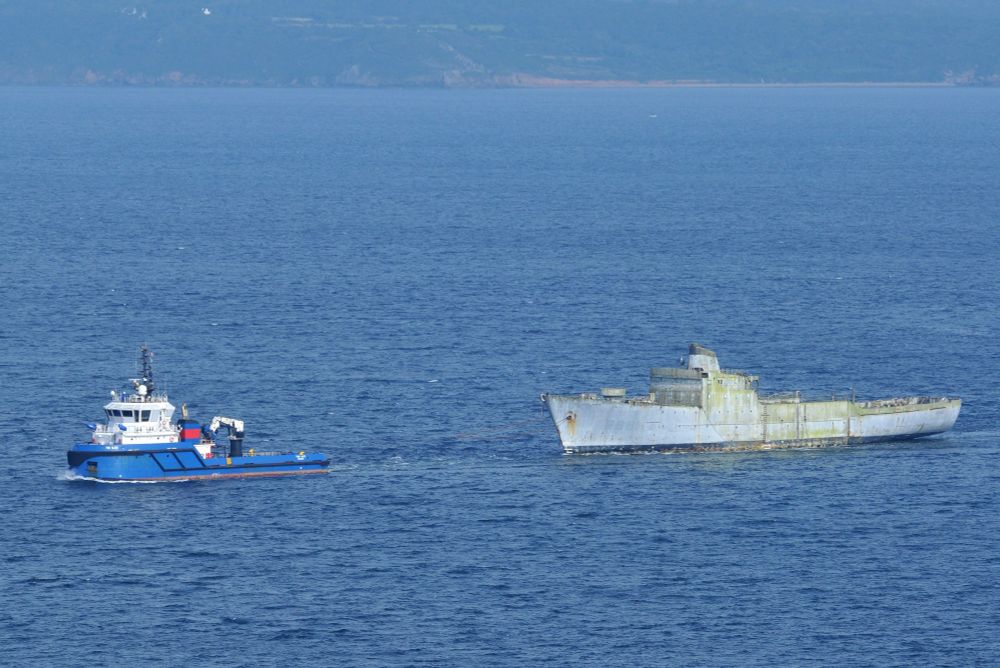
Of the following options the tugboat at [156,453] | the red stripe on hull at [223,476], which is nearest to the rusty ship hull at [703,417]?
the red stripe on hull at [223,476]

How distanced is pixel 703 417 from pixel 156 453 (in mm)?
37205

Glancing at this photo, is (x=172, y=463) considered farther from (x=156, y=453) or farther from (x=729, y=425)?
(x=729, y=425)

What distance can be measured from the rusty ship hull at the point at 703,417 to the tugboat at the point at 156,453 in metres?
18.5

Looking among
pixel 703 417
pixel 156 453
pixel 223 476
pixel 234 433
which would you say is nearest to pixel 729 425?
pixel 703 417

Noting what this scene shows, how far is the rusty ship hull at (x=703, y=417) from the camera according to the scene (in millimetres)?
142750

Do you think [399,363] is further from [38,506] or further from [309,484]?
[38,506]

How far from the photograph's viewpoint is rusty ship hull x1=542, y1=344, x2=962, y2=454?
143 m

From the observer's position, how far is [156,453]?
135 meters

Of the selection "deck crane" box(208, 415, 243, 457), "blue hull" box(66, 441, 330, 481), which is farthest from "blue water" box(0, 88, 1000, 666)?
"deck crane" box(208, 415, 243, 457)

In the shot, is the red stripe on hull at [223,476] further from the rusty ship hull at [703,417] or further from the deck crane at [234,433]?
the rusty ship hull at [703,417]

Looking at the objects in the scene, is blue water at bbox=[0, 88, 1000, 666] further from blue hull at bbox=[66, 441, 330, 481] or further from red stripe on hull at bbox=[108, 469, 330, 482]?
blue hull at bbox=[66, 441, 330, 481]

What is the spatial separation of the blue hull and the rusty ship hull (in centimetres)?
1794

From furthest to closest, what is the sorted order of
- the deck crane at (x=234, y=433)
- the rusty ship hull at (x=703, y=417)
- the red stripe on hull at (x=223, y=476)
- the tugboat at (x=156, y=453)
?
the rusty ship hull at (x=703, y=417)
the deck crane at (x=234, y=433)
the red stripe on hull at (x=223, y=476)
the tugboat at (x=156, y=453)

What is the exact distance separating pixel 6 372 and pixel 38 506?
132 feet
